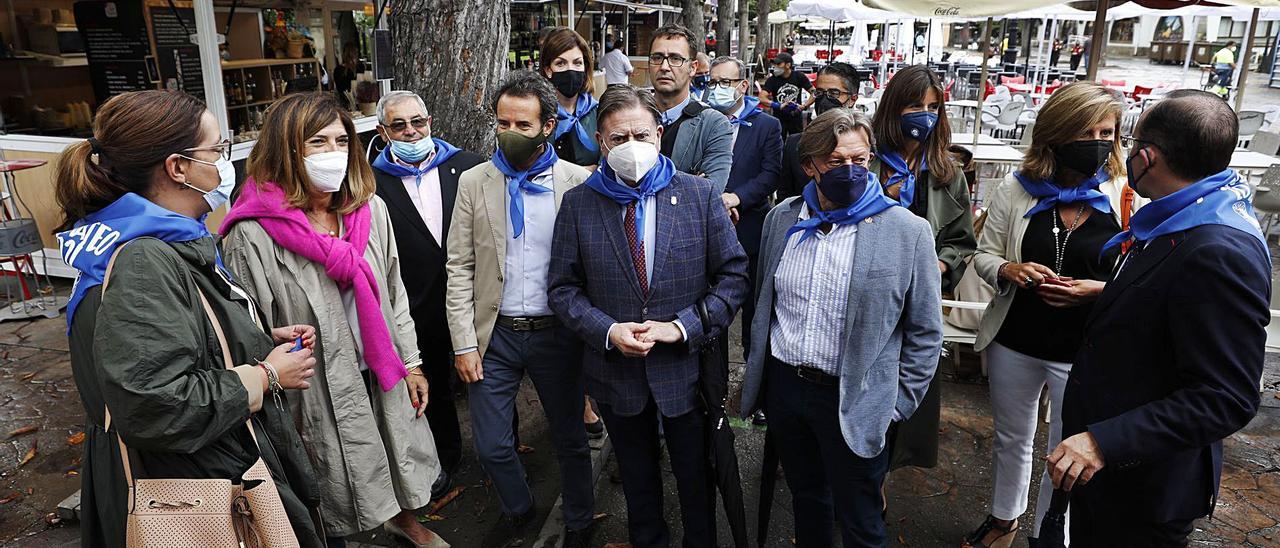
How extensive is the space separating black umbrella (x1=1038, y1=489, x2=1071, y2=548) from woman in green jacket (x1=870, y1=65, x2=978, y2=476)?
83cm

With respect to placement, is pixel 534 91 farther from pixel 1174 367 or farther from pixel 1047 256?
pixel 1174 367

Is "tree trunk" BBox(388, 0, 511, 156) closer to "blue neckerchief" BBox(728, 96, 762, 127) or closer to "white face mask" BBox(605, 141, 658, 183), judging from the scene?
"blue neckerchief" BBox(728, 96, 762, 127)

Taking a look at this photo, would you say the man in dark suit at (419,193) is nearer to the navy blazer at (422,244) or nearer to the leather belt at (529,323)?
the navy blazer at (422,244)

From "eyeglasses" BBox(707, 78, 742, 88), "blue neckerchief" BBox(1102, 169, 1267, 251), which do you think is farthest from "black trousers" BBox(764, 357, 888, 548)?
"eyeglasses" BBox(707, 78, 742, 88)

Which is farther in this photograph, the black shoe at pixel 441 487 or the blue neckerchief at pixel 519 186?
the black shoe at pixel 441 487

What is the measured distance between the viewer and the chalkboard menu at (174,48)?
21.1 feet

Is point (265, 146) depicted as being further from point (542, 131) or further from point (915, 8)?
point (915, 8)

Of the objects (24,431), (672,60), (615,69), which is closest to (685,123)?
(672,60)

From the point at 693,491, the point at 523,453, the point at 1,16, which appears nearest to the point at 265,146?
the point at 693,491

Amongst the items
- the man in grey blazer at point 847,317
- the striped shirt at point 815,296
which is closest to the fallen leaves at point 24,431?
the man in grey blazer at point 847,317

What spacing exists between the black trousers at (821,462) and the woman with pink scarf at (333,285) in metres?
1.41

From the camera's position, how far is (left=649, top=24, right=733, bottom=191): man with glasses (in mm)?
3992

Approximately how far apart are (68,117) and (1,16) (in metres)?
1.08

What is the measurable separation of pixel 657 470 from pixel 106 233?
2.02 metres
